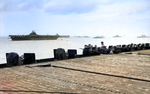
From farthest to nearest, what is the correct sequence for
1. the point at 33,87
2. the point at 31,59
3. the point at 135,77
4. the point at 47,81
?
the point at 31,59 < the point at 135,77 < the point at 47,81 < the point at 33,87

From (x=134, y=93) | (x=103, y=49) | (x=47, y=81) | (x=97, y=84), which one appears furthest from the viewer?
(x=103, y=49)

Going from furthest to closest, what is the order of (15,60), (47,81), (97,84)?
(15,60) < (47,81) < (97,84)

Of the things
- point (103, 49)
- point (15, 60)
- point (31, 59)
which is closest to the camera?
point (15, 60)

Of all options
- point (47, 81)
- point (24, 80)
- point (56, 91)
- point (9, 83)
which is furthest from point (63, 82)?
point (9, 83)

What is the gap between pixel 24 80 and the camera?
710 cm

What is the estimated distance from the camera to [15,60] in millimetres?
11148

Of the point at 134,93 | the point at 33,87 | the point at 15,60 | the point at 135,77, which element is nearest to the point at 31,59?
the point at 15,60

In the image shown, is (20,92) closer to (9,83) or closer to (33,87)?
(33,87)

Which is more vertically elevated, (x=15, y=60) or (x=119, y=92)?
(x=15, y=60)

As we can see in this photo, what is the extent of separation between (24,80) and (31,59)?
17.5ft

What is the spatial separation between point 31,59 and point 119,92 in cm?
810

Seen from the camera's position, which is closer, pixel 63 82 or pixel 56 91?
pixel 56 91

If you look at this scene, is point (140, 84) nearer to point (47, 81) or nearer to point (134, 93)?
point (134, 93)

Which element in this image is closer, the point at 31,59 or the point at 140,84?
the point at 140,84
